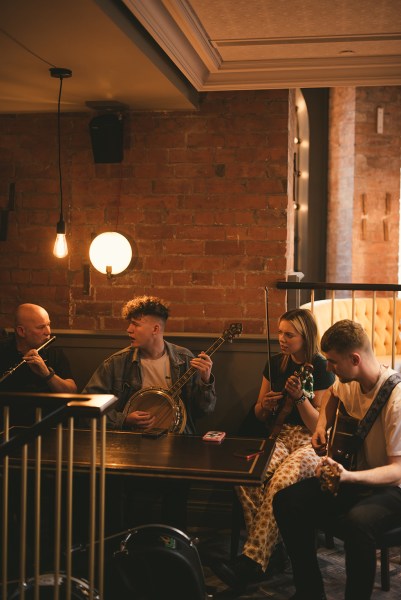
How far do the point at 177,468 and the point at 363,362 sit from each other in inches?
35.5

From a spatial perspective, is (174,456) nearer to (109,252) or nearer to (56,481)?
(56,481)

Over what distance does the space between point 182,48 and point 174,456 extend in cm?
216

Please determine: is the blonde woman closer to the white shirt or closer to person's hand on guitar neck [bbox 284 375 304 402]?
person's hand on guitar neck [bbox 284 375 304 402]

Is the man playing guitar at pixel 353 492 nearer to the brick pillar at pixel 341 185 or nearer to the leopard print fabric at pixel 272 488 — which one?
the leopard print fabric at pixel 272 488

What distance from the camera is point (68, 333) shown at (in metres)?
4.55

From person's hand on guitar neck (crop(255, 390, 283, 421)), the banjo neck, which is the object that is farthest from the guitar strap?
the banjo neck

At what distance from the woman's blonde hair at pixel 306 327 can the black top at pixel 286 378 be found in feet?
0.15

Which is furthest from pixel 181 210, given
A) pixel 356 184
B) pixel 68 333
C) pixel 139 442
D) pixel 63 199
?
pixel 356 184

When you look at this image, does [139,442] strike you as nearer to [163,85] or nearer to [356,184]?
[163,85]

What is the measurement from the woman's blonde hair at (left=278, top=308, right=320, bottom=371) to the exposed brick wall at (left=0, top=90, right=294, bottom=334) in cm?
68

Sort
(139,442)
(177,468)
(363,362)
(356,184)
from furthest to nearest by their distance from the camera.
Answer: (356,184), (139,442), (363,362), (177,468)

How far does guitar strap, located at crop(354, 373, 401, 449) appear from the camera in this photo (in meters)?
2.97

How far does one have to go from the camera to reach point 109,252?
14.7 feet

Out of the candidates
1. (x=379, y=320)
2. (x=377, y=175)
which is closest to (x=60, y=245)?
(x=379, y=320)
